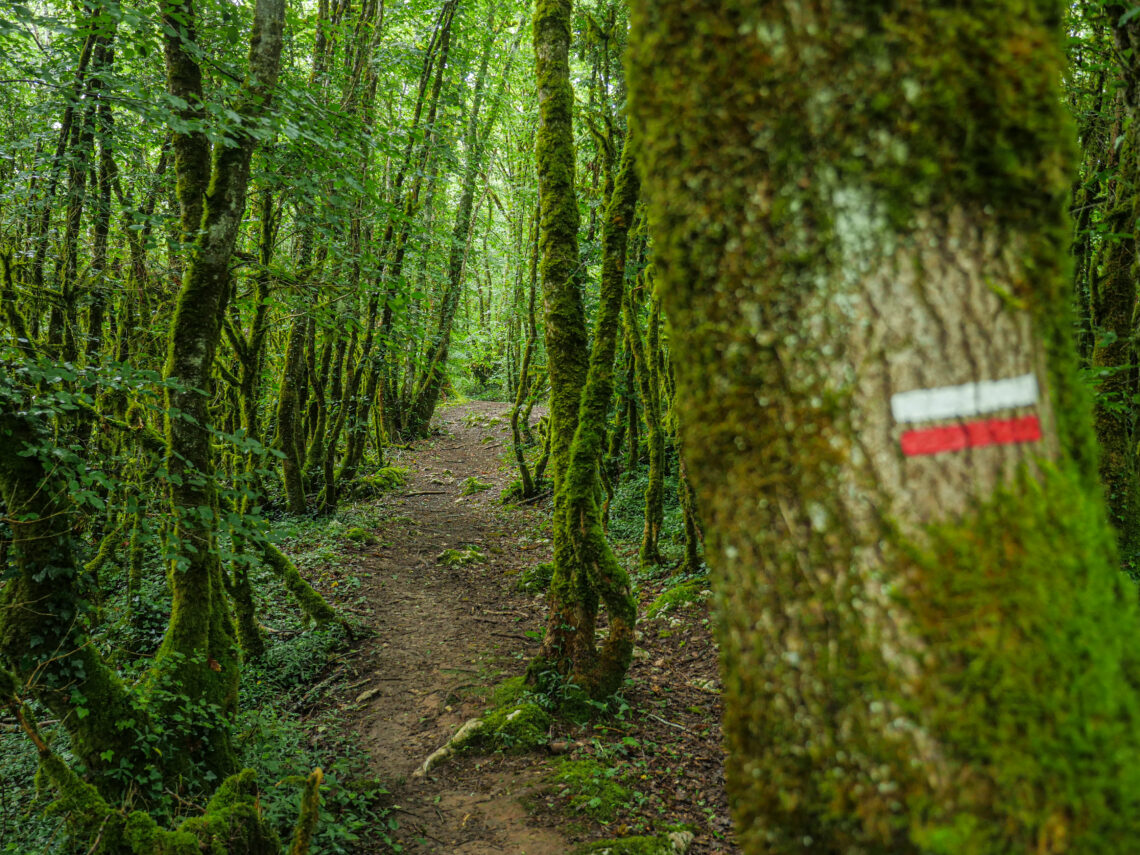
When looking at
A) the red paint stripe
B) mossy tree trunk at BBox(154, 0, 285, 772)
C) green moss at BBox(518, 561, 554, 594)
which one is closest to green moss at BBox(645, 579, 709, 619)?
green moss at BBox(518, 561, 554, 594)

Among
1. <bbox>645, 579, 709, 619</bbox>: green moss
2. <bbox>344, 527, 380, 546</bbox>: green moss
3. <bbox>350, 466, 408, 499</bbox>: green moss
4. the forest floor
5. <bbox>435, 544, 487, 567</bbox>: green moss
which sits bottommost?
the forest floor

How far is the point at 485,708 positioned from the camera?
5551 mm

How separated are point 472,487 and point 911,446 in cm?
1369

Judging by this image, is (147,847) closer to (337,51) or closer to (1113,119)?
(1113,119)

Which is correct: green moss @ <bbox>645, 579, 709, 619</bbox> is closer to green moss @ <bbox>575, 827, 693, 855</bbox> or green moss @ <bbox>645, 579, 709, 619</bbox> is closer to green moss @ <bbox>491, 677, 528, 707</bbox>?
green moss @ <bbox>491, 677, 528, 707</bbox>

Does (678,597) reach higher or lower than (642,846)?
higher

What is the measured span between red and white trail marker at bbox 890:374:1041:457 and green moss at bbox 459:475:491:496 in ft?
44.2

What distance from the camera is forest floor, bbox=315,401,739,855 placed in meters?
4.14

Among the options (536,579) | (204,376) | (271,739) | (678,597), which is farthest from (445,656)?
(204,376)

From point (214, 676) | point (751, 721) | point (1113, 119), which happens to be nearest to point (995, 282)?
point (751, 721)

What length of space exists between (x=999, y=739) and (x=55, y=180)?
7.78 meters

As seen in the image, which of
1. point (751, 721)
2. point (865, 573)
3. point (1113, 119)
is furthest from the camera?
point (1113, 119)

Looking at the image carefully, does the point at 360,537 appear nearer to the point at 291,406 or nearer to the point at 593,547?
the point at 291,406

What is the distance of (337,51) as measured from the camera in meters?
10.5
